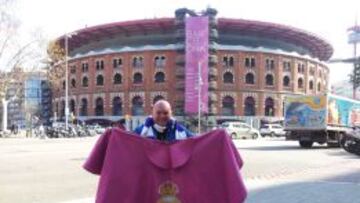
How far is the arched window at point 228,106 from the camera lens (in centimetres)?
9638

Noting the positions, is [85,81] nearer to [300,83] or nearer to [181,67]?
[181,67]

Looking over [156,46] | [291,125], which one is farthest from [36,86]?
[291,125]

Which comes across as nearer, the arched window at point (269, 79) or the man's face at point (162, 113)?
the man's face at point (162, 113)

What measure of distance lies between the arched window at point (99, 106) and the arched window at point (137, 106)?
585 cm

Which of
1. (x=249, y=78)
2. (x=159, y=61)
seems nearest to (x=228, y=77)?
(x=249, y=78)

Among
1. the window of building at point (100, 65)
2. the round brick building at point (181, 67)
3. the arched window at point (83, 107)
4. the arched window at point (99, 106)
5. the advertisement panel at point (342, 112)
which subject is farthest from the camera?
the arched window at point (83, 107)

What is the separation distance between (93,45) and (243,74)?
24581 mm

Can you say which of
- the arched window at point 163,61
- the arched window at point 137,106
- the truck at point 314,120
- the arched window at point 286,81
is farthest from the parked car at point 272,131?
the truck at point 314,120

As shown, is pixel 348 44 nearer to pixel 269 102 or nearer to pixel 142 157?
pixel 269 102

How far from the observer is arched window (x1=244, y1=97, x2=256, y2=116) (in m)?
97.0

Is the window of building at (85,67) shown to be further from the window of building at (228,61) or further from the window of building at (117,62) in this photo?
the window of building at (228,61)

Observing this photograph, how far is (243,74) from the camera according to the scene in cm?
9738

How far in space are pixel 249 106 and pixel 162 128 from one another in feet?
302

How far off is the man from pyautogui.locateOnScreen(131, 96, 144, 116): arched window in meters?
91.5
